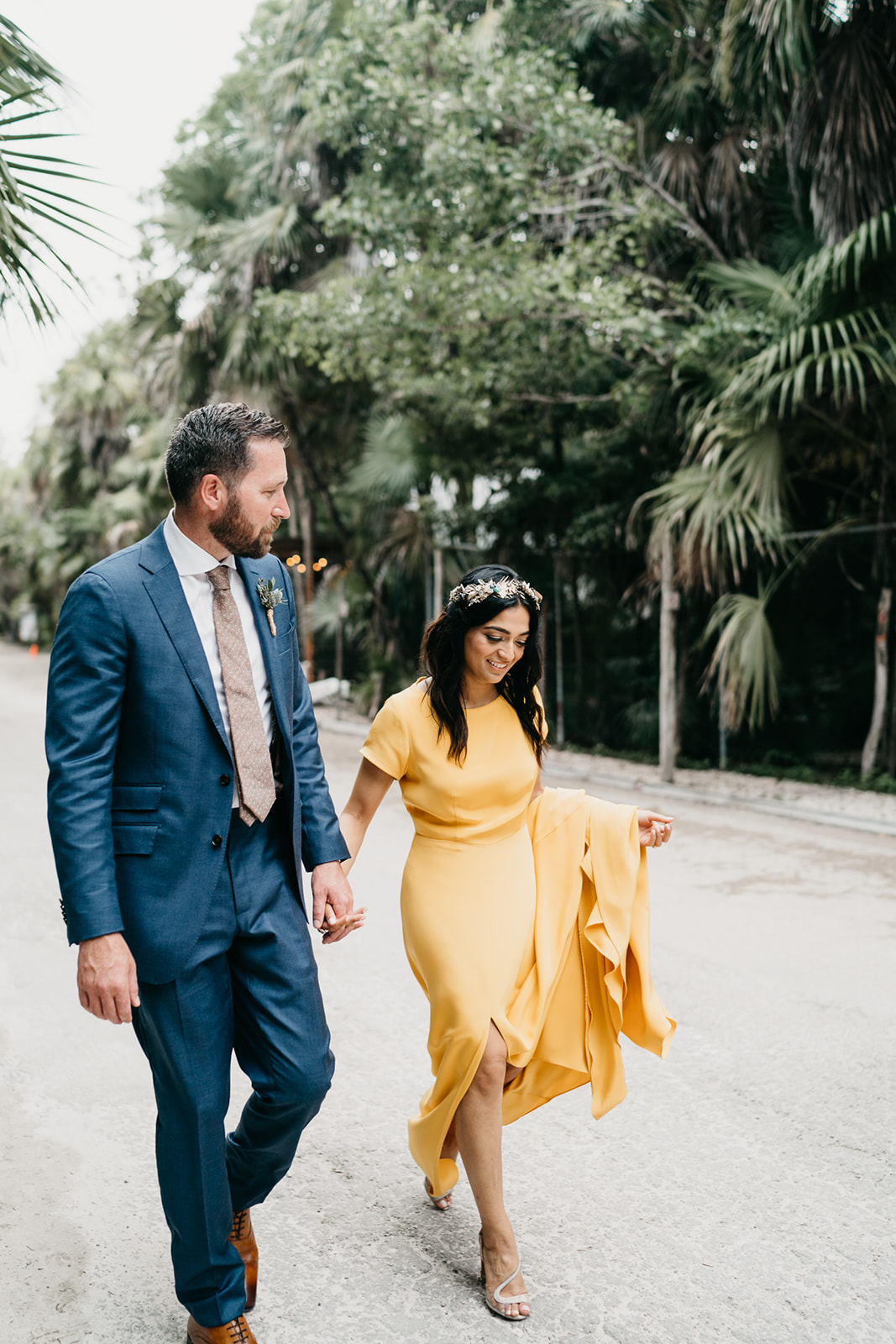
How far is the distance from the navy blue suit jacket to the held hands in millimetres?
1263

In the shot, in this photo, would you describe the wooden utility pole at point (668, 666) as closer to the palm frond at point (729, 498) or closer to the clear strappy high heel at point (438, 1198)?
the palm frond at point (729, 498)

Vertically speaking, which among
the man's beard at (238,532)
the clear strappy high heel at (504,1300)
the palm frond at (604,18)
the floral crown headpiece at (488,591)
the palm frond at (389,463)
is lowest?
the clear strappy high heel at (504,1300)

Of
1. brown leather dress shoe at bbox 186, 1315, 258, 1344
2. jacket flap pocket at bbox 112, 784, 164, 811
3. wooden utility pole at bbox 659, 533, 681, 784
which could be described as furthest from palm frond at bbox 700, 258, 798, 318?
brown leather dress shoe at bbox 186, 1315, 258, 1344

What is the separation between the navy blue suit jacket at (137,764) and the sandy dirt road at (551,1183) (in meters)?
1.07

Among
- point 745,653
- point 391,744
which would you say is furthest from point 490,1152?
point 745,653

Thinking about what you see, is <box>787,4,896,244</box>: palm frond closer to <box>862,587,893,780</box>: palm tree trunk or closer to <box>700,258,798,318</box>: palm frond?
<box>700,258,798,318</box>: palm frond

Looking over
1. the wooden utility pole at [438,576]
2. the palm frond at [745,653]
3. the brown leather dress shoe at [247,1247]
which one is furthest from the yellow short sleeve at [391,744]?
the wooden utility pole at [438,576]

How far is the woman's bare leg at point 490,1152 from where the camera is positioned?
2695 mm

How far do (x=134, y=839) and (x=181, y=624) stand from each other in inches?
18.6

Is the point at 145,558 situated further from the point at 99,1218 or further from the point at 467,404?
the point at 467,404

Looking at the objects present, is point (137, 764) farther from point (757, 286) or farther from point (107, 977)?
point (757, 286)

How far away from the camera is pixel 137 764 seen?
2400 millimetres

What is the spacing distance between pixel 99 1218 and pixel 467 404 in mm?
10641

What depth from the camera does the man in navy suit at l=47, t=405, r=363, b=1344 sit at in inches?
90.7
